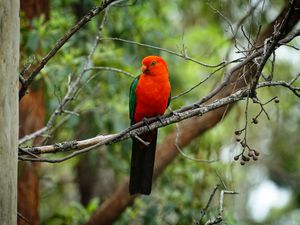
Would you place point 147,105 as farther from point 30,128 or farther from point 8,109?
point 8,109

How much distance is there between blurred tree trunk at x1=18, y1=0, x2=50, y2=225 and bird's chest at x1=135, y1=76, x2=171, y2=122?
143 cm

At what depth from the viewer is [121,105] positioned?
6.66m

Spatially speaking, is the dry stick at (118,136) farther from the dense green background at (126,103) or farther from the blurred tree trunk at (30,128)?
the blurred tree trunk at (30,128)

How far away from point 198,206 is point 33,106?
7.14 feet

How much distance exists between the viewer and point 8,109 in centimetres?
309

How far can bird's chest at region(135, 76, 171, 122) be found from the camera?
473cm

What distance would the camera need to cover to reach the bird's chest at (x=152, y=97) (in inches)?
186

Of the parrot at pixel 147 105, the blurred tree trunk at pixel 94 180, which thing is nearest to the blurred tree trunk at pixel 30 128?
the parrot at pixel 147 105

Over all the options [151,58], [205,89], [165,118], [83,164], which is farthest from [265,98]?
[165,118]

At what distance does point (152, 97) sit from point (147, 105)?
82mm

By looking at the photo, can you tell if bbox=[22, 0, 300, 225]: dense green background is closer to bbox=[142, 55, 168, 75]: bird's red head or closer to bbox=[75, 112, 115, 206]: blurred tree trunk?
bbox=[75, 112, 115, 206]: blurred tree trunk

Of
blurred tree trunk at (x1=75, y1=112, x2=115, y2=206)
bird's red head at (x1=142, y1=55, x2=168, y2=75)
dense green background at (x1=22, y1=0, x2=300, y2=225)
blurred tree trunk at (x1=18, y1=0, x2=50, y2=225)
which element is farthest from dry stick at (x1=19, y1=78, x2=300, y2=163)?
blurred tree trunk at (x1=75, y1=112, x2=115, y2=206)

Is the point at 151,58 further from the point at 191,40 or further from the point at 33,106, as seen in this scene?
the point at 191,40

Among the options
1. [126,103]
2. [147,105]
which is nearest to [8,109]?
[147,105]
